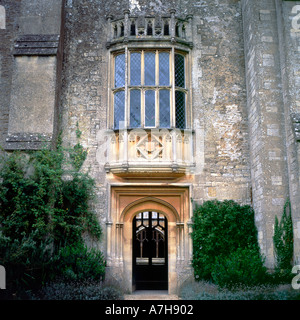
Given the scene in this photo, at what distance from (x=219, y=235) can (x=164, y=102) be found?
3.40 metres

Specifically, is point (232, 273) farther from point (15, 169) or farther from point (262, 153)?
point (15, 169)

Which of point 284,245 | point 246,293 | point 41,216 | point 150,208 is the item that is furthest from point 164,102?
point 246,293

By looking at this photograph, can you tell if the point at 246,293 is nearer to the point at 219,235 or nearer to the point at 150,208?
the point at 219,235

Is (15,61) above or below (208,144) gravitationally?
above

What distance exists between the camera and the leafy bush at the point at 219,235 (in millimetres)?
8258

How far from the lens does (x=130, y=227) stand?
897cm

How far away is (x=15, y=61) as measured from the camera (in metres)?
8.90

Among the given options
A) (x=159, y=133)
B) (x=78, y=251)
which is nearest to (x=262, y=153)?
(x=159, y=133)

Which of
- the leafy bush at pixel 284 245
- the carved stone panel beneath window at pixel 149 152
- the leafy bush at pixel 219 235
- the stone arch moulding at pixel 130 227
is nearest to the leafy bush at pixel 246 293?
the leafy bush at pixel 284 245

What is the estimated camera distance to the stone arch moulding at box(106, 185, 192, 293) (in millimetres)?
8523

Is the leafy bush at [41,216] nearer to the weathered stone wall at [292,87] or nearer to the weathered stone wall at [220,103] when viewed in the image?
the weathered stone wall at [220,103]

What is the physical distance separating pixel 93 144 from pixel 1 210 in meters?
2.60

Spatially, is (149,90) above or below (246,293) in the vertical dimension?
above

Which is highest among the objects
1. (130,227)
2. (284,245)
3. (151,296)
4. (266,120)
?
(266,120)
